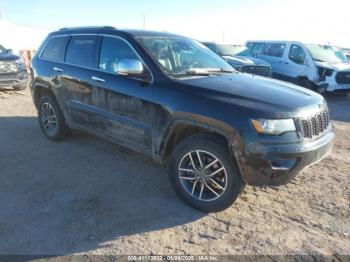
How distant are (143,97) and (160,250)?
1.71 meters

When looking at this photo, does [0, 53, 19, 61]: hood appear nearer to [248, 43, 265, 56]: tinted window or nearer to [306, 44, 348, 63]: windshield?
[248, 43, 265, 56]: tinted window

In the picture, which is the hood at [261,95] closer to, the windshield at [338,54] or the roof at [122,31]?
the roof at [122,31]

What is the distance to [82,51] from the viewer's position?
16.5ft

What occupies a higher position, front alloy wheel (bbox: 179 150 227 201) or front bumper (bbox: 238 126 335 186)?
front bumper (bbox: 238 126 335 186)

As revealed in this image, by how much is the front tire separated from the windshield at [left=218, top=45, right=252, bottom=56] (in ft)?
32.1

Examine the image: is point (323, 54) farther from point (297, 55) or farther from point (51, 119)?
point (51, 119)

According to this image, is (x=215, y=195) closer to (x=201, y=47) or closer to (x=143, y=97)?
(x=143, y=97)

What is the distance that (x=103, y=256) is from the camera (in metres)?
2.97

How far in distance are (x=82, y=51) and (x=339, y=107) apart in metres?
8.23

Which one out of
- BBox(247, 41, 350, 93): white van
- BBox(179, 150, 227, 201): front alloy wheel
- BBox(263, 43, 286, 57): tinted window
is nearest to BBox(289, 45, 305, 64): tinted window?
BBox(247, 41, 350, 93): white van

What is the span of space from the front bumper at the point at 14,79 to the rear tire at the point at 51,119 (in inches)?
209

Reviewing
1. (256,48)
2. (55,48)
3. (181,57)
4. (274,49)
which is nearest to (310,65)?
(274,49)

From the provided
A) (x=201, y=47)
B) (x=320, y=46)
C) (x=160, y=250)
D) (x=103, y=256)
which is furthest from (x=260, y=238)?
(x=320, y=46)

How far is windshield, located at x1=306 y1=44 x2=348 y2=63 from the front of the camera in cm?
1190
